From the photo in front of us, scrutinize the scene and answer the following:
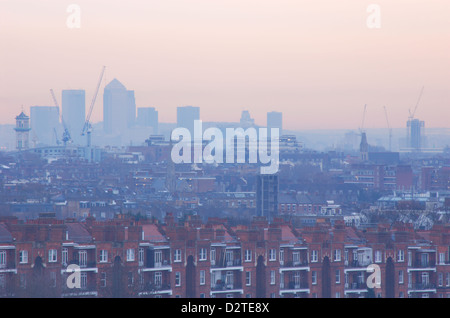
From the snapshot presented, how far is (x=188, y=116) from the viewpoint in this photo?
106875 mm

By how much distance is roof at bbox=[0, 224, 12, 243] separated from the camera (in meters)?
16.4

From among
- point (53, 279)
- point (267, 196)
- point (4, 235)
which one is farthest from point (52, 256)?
point (267, 196)

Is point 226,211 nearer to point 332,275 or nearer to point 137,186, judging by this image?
point 137,186

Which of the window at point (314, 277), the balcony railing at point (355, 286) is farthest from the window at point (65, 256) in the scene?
the balcony railing at point (355, 286)

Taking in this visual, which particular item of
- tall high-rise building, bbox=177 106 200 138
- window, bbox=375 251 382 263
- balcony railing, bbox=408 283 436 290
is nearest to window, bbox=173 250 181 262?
window, bbox=375 251 382 263

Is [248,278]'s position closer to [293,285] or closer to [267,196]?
[293,285]

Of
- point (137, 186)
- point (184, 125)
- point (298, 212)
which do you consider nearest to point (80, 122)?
point (184, 125)

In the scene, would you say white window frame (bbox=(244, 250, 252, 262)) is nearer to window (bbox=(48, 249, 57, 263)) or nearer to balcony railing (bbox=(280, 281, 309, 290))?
balcony railing (bbox=(280, 281, 309, 290))

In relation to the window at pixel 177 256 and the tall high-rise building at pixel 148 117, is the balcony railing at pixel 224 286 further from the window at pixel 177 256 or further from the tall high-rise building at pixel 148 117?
the tall high-rise building at pixel 148 117

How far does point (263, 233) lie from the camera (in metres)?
18.3

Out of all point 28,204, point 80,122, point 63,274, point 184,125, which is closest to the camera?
point 63,274

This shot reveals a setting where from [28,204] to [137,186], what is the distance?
79.7 ft
